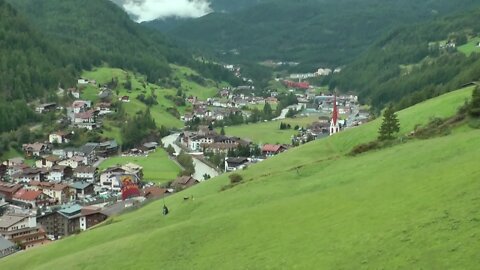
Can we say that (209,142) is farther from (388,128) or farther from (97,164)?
(388,128)

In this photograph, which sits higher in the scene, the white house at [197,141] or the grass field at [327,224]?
the grass field at [327,224]

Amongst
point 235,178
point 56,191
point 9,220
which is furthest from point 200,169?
point 235,178

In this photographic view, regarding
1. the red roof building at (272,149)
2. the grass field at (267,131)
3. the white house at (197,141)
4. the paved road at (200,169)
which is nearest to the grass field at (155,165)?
the paved road at (200,169)

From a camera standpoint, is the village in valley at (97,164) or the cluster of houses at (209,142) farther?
the cluster of houses at (209,142)

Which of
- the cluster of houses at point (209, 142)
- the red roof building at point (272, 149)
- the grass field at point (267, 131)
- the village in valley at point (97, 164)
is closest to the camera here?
the village in valley at point (97, 164)

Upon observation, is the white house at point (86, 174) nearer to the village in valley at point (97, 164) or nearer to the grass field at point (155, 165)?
the village in valley at point (97, 164)

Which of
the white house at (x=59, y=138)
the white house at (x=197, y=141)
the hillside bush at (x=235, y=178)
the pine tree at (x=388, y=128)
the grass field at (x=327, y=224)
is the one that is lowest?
the white house at (x=197, y=141)
